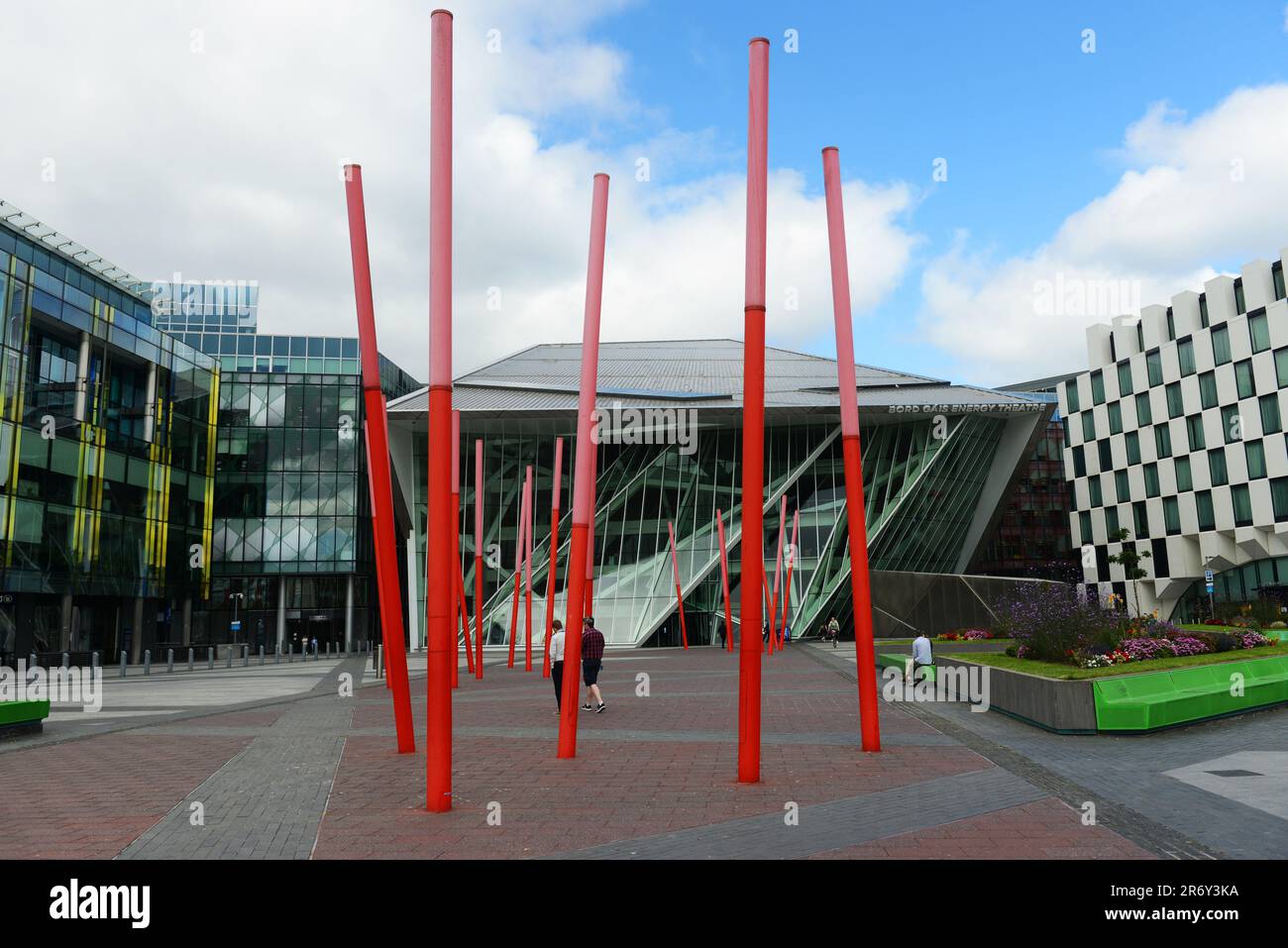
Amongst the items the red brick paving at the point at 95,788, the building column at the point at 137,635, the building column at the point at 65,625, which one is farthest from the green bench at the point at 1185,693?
the building column at the point at 137,635

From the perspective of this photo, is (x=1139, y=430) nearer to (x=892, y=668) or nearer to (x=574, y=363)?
(x=574, y=363)

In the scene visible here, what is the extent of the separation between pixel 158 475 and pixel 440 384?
1687 inches

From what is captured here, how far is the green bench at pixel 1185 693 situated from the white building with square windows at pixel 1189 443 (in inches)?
1452

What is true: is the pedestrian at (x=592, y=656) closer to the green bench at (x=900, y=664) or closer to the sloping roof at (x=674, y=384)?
the green bench at (x=900, y=664)

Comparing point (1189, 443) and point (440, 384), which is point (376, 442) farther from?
point (1189, 443)

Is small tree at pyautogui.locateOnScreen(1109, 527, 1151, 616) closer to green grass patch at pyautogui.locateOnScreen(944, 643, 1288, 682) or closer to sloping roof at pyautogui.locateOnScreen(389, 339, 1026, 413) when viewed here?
sloping roof at pyautogui.locateOnScreen(389, 339, 1026, 413)

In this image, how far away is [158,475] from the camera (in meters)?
46.1

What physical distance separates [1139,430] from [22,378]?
62.5m

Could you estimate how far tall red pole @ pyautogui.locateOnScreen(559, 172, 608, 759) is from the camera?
1123 cm

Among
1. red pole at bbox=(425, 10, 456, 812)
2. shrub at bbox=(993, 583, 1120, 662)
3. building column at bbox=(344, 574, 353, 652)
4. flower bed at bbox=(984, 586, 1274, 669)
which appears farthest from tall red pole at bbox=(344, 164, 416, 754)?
building column at bbox=(344, 574, 353, 652)

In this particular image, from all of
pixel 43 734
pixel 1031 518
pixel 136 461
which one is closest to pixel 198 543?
pixel 136 461

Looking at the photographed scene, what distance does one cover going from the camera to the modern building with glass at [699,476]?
43.9 m

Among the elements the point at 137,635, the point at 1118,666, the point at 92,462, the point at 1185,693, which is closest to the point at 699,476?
the point at 92,462
